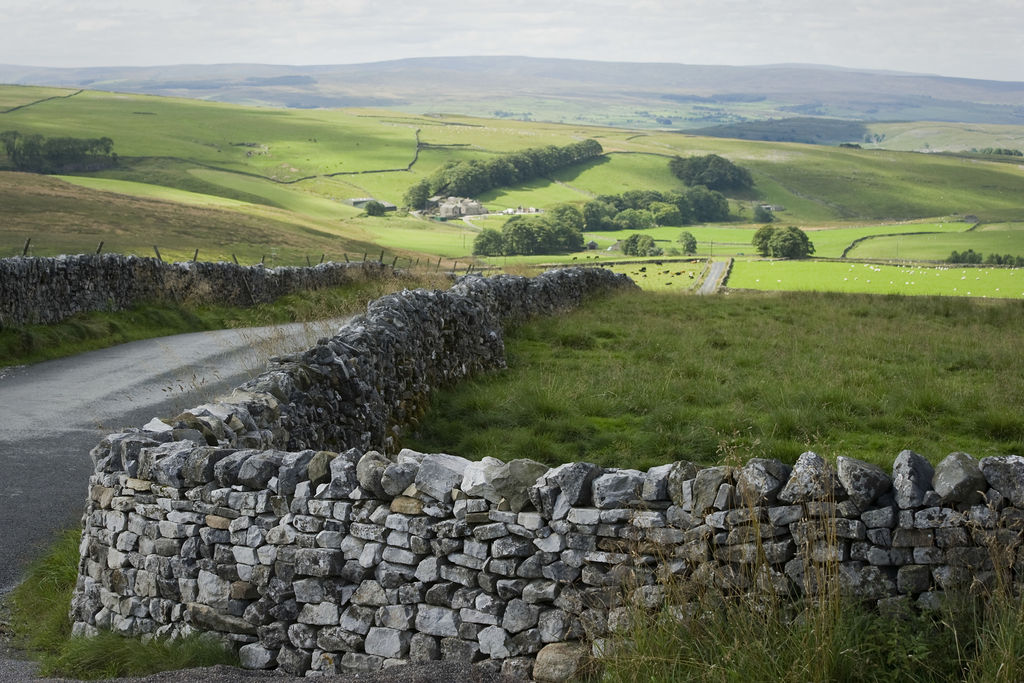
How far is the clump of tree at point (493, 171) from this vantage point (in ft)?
498

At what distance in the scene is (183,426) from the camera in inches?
277

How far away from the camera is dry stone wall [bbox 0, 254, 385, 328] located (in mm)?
18141

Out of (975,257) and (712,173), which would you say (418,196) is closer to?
(712,173)

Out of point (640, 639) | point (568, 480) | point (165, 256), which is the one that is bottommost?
point (165, 256)

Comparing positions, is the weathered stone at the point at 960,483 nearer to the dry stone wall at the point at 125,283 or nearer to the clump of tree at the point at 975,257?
the dry stone wall at the point at 125,283

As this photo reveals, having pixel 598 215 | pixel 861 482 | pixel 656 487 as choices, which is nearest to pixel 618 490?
pixel 656 487

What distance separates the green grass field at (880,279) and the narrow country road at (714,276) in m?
0.98

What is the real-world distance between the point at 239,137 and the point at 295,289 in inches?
6093

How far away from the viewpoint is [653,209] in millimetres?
→ 152250

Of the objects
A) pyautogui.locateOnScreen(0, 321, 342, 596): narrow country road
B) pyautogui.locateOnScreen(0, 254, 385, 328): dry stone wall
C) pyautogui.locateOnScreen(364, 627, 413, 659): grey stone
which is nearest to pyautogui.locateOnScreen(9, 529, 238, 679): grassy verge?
pyautogui.locateOnScreen(0, 321, 342, 596): narrow country road

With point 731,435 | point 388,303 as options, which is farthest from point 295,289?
point 731,435

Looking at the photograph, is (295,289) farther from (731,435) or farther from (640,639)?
(640,639)

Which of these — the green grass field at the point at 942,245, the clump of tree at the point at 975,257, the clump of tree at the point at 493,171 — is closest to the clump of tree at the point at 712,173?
the clump of tree at the point at 493,171

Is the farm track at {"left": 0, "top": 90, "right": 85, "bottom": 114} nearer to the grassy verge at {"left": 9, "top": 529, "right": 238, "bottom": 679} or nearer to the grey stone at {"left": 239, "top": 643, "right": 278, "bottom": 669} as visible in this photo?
the grassy verge at {"left": 9, "top": 529, "right": 238, "bottom": 679}
